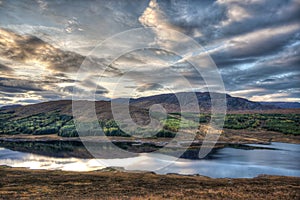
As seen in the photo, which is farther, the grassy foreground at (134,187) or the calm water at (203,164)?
the calm water at (203,164)

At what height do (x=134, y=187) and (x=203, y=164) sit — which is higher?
(x=134, y=187)

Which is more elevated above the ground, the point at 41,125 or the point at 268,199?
the point at 41,125

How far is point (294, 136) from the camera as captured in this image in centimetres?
12325

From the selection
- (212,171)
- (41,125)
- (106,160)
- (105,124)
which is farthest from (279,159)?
(41,125)

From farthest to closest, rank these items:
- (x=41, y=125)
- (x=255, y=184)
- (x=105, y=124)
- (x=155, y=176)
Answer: (x=41, y=125) < (x=105, y=124) < (x=155, y=176) < (x=255, y=184)

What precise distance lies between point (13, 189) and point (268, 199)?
115ft

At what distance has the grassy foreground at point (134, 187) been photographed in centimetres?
3158

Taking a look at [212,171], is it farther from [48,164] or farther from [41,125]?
[41,125]

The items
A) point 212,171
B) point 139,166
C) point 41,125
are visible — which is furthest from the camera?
point 41,125

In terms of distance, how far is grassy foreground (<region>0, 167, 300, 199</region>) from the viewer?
1243 inches

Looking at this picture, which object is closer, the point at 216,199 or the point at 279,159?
the point at 216,199

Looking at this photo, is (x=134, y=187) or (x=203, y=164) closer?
(x=134, y=187)

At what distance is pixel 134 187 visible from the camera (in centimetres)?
3712

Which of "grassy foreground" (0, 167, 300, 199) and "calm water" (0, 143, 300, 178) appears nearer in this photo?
"grassy foreground" (0, 167, 300, 199)
